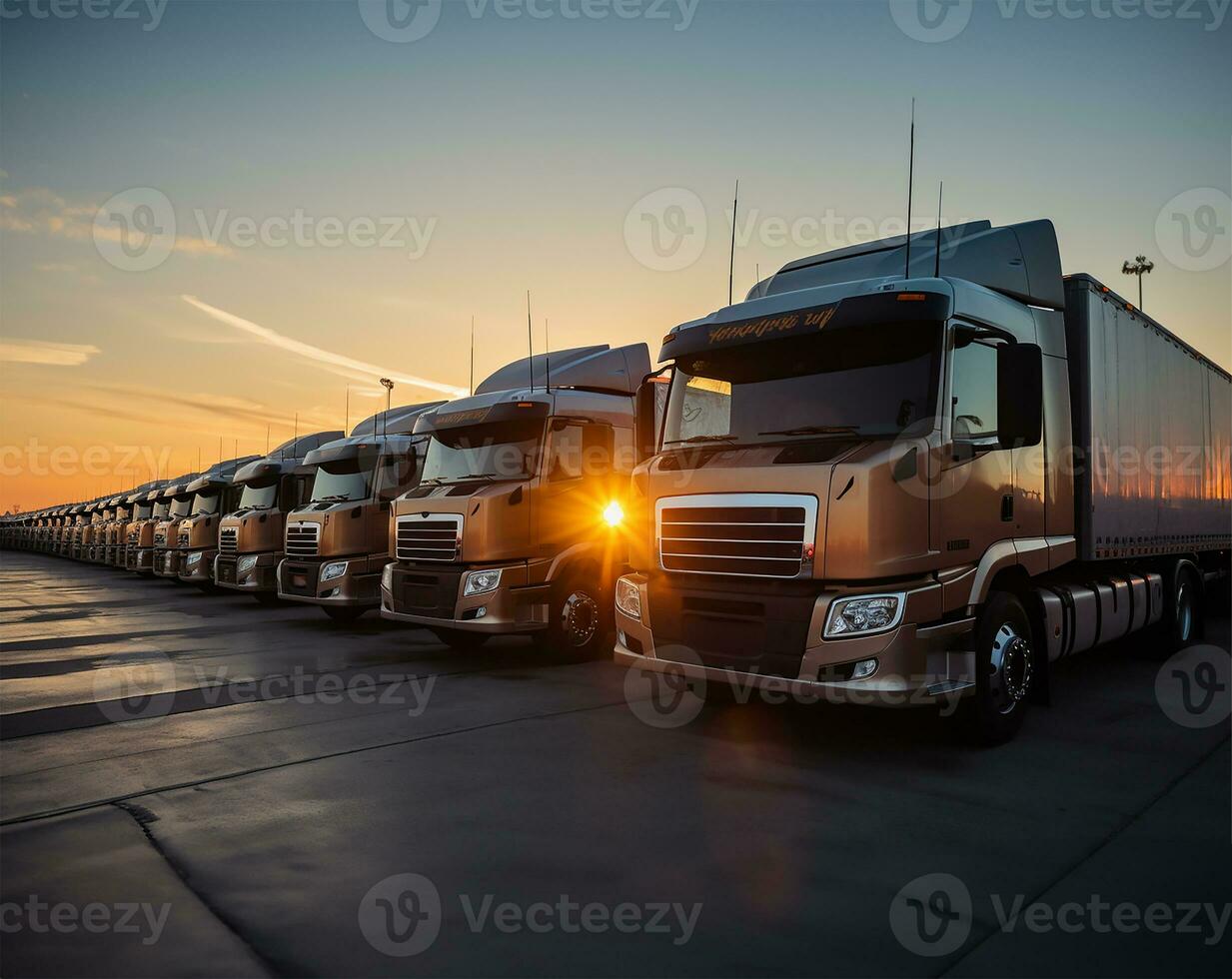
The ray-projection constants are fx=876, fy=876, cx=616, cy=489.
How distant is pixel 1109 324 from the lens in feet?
24.4

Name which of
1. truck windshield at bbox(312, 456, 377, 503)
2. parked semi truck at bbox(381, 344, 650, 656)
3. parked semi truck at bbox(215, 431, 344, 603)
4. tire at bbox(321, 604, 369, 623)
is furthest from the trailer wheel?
parked semi truck at bbox(215, 431, 344, 603)

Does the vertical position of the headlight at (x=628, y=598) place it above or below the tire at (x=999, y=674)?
above

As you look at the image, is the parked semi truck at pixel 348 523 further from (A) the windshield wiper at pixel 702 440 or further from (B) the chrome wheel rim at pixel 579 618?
(A) the windshield wiper at pixel 702 440

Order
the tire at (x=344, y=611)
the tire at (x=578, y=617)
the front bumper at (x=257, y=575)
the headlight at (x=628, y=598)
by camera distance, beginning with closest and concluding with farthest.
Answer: the headlight at (x=628, y=598), the tire at (x=578, y=617), the tire at (x=344, y=611), the front bumper at (x=257, y=575)

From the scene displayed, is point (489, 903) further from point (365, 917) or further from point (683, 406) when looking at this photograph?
point (683, 406)

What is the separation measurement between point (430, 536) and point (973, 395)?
230 inches

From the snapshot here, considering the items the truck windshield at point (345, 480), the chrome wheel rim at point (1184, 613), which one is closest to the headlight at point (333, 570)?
the truck windshield at point (345, 480)

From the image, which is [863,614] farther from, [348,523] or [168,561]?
[168,561]

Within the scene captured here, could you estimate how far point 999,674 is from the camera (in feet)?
19.4

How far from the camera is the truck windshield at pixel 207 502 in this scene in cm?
2084

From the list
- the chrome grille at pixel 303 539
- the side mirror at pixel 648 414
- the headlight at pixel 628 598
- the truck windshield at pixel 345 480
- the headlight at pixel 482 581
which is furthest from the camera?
the truck windshield at pixel 345 480

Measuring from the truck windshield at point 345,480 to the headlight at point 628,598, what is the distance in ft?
24.9

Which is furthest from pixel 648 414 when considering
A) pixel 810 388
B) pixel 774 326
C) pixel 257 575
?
pixel 257 575

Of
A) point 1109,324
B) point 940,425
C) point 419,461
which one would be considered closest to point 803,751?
point 940,425
